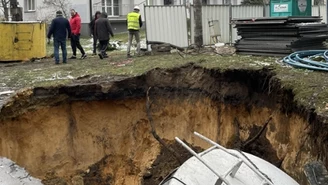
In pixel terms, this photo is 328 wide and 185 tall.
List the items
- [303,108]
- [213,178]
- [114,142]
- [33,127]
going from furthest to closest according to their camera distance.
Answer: [114,142] → [33,127] → [303,108] → [213,178]

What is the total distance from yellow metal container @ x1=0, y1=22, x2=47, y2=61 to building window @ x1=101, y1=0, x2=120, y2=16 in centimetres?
1445

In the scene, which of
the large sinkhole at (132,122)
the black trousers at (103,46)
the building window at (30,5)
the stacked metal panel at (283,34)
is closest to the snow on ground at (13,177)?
the large sinkhole at (132,122)

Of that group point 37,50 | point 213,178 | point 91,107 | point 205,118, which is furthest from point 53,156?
point 37,50

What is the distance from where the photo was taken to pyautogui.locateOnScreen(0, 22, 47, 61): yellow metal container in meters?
15.7

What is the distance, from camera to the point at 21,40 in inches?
627

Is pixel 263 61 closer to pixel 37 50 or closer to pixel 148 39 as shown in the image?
pixel 148 39

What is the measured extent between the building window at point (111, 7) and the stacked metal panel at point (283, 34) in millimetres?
18704

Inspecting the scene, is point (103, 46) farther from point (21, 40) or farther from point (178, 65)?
point (178, 65)

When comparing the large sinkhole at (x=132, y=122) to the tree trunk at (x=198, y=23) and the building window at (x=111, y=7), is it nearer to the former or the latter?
the tree trunk at (x=198, y=23)

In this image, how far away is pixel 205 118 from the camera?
10633 millimetres

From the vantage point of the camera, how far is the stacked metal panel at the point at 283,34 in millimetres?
11742

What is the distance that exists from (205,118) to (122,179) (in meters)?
2.32

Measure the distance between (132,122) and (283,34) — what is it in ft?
14.1

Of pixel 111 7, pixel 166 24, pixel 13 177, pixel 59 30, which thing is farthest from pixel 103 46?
pixel 111 7
